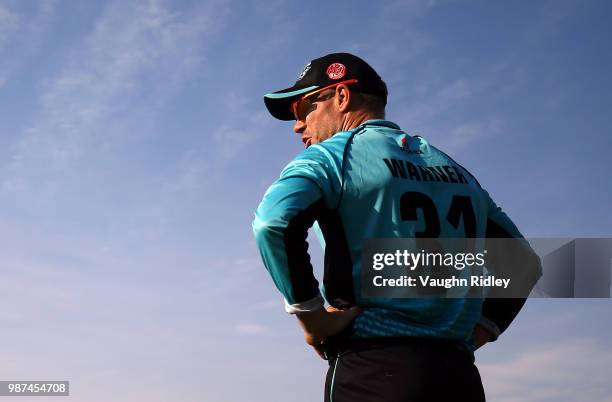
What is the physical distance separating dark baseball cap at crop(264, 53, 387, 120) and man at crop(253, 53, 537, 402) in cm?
51

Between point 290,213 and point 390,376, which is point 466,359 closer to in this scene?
point 390,376

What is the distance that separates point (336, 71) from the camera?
4.95 m

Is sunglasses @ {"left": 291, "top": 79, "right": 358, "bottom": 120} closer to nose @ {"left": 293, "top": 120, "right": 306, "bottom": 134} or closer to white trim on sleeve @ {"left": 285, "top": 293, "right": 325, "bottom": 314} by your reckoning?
nose @ {"left": 293, "top": 120, "right": 306, "bottom": 134}

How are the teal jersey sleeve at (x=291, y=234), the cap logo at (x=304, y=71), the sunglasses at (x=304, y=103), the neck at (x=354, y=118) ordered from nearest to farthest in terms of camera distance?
the teal jersey sleeve at (x=291, y=234) < the neck at (x=354, y=118) < the sunglasses at (x=304, y=103) < the cap logo at (x=304, y=71)

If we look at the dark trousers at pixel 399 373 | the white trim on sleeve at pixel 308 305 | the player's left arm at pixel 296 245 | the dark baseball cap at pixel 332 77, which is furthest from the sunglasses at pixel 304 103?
the dark trousers at pixel 399 373

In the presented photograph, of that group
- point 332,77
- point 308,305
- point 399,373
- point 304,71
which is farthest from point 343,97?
point 399,373

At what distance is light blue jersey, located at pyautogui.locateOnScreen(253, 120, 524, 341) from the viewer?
12.9 feet

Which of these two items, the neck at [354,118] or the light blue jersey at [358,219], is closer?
the light blue jersey at [358,219]

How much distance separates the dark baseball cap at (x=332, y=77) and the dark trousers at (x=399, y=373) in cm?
180

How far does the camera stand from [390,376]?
396cm

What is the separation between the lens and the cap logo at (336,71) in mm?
4926

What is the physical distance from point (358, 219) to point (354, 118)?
98 centimetres

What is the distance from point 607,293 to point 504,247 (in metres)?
1.38

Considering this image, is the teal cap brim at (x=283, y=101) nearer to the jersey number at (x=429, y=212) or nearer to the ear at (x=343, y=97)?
the ear at (x=343, y=97)
